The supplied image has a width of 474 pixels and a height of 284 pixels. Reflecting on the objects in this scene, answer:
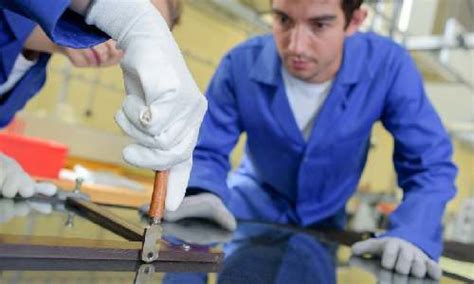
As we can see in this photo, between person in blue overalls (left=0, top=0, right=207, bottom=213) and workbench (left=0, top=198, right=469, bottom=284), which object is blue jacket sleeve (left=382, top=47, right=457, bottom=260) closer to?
workbench (left=0, top=198, right=469, bottom=284)

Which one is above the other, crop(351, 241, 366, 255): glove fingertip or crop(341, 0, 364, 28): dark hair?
crop(341, 0, 364, 28): dark hair

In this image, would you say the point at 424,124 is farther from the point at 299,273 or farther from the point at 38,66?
the point at 38,66

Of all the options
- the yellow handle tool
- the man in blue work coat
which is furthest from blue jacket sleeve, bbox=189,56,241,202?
the yellow handle tool

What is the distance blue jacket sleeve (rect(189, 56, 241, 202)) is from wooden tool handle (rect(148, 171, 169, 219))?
588 millimetres

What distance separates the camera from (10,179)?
2.62ft

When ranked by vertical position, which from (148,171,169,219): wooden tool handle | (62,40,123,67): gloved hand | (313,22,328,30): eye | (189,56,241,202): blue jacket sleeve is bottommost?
(148,171,169,219): wooden tool handle

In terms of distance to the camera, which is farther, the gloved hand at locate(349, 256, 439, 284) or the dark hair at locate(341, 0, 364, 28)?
the dark hair at locate(341, 0, 364, 28)

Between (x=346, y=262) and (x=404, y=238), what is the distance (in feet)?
0.49

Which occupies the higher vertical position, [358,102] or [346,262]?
[358,102]

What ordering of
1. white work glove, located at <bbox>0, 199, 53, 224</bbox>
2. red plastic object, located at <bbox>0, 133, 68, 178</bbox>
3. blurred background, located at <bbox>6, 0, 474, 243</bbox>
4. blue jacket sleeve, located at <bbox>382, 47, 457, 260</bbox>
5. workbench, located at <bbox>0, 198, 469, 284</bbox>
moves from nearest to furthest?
workbench, located at <bbox>0, 198, 469, 284</bbox>, white work glove, located at <bbox>0, 199, 53, 224</bbox>, blue jacket sleeve, located at <bbox>382, 47, 457, 260</bbox>, red plastic object, located at <bbox>0, 133, 68, 178</bbox>, blurred background, located at <bbox>6, 0, 474, 243</bbox>

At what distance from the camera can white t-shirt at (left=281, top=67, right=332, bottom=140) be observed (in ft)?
4.16

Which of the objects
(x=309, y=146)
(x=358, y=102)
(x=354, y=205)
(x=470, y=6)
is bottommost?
(x=354, y=205)

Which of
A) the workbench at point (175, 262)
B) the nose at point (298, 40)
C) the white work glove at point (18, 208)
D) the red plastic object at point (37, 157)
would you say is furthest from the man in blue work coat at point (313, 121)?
the red plastic object at point (37, 157)

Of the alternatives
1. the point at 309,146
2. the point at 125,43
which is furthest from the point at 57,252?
the point at 309,146
